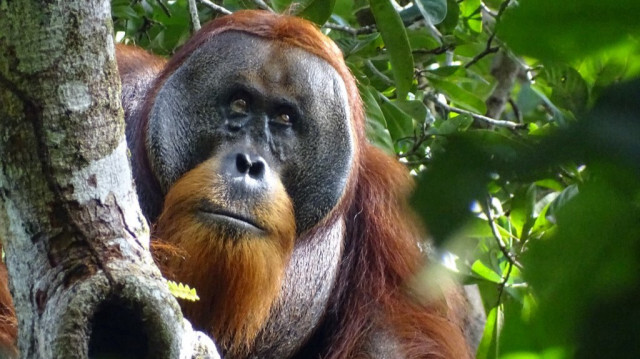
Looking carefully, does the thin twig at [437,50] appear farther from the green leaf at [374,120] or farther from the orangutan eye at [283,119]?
the orangutan eye at [283,119]

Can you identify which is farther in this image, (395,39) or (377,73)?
(377,73)

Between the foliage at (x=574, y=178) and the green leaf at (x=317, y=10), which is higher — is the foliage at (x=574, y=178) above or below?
above

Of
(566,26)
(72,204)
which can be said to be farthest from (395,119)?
(566,26)

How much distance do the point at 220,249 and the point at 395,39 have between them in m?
0.98

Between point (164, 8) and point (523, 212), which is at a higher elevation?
point (164, 8)

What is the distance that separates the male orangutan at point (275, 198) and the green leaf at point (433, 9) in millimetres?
347

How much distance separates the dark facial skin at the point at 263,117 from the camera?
2.80 meters

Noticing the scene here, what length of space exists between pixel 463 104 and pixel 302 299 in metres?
1.28

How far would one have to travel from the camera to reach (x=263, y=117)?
2.80 metres

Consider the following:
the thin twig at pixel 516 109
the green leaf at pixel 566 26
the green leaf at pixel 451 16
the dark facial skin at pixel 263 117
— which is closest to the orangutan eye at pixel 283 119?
the dark facial skin at pixel 263 117

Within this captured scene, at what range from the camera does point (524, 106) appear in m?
0.46

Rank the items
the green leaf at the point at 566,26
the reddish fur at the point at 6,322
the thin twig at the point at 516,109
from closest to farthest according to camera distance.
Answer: the green leaf at the point at 566,26, the thin twig at the point at 516,109, the reddish fur at the point at 6,322

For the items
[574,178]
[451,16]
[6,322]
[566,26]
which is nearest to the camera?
[566,26]

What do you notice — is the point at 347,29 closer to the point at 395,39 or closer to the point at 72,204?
the point at 395,39
